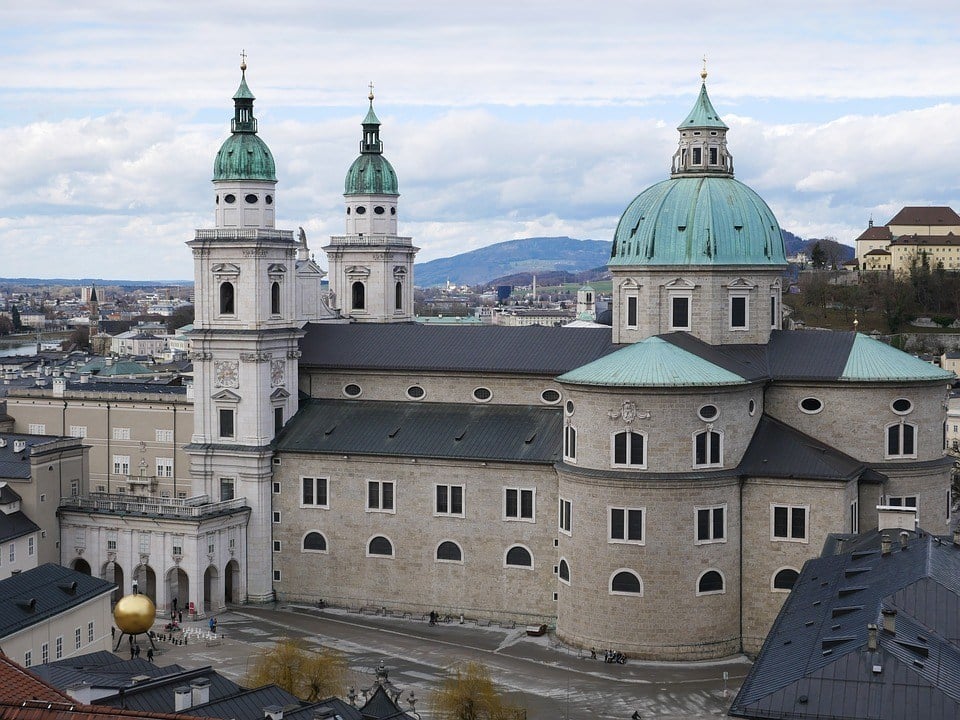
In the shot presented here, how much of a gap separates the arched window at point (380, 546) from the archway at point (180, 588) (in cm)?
→ 1031

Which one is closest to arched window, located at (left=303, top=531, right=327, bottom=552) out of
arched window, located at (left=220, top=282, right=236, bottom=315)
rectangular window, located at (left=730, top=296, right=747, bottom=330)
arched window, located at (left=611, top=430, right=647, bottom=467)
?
arched window, located at (left=220, top=282, right=236, bottom=315)

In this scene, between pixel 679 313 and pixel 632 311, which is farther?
pixel 632 311

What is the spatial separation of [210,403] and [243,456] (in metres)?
3.95

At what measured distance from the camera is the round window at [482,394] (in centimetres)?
8144

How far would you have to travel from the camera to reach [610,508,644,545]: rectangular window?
69750 mm

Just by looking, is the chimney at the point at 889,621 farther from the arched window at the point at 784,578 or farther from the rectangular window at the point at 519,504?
the rectangular window at the point at 519,504

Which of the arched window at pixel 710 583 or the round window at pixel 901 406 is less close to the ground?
the round window at pixel 901 406

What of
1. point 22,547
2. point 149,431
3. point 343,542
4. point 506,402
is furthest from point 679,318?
point 149,431

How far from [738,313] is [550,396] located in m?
11.5

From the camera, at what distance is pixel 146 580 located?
264 ft

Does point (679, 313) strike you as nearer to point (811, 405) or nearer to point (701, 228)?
point (701, 228)

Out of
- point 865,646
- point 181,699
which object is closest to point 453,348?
point 181,699

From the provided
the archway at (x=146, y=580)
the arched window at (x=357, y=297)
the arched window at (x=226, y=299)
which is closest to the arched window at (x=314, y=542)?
the archway at (x=146, y=580)

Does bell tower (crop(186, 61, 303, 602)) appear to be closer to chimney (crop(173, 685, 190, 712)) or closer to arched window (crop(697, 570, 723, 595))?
arched window (crop(697, 570, 723, 595))
